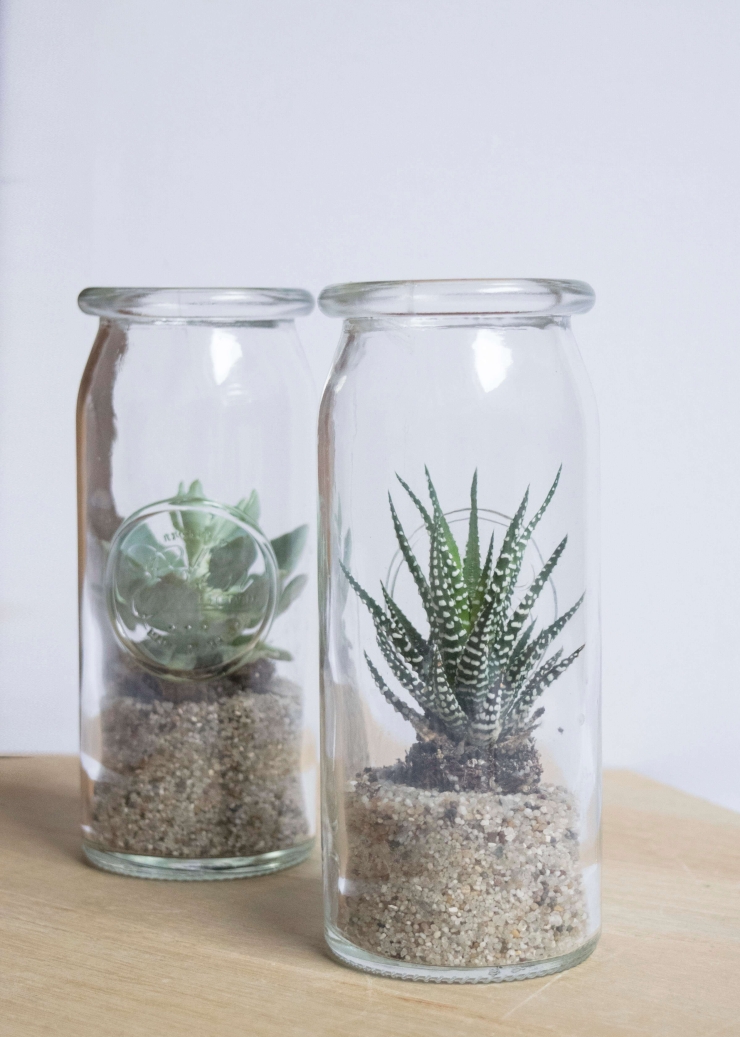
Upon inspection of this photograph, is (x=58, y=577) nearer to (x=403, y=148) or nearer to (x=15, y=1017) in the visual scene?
(x=403, y=148)

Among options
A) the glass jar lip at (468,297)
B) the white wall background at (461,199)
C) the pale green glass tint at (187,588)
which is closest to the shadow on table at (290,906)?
the pale green glass tint at (187,588)

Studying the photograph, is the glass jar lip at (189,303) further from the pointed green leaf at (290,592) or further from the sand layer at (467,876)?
the sand layer at (467,876)

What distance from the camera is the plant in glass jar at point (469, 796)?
52 cm

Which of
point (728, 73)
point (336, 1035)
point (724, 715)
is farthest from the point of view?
point (724, 715)

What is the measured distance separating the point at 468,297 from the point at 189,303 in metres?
0.22

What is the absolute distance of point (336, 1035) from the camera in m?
0.49

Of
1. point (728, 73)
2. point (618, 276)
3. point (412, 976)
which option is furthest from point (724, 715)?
point (412, 976)

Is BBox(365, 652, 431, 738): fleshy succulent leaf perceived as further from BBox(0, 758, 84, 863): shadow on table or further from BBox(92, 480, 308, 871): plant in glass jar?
BBox(0, 758, 84, 863): shadow on table

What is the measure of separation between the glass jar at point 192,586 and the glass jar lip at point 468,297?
0.16 metres

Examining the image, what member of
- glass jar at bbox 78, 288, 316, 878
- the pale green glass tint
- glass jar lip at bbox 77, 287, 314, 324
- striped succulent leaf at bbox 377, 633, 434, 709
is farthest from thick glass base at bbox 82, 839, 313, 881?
glass jar lip at bbox 77, 287, 314, 324

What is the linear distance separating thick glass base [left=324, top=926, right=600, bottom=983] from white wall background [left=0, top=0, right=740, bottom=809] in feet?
2.03

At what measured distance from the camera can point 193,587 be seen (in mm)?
694

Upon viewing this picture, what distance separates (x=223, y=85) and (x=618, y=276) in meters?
0.39

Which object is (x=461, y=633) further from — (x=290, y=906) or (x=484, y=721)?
(x=290, y=906)
